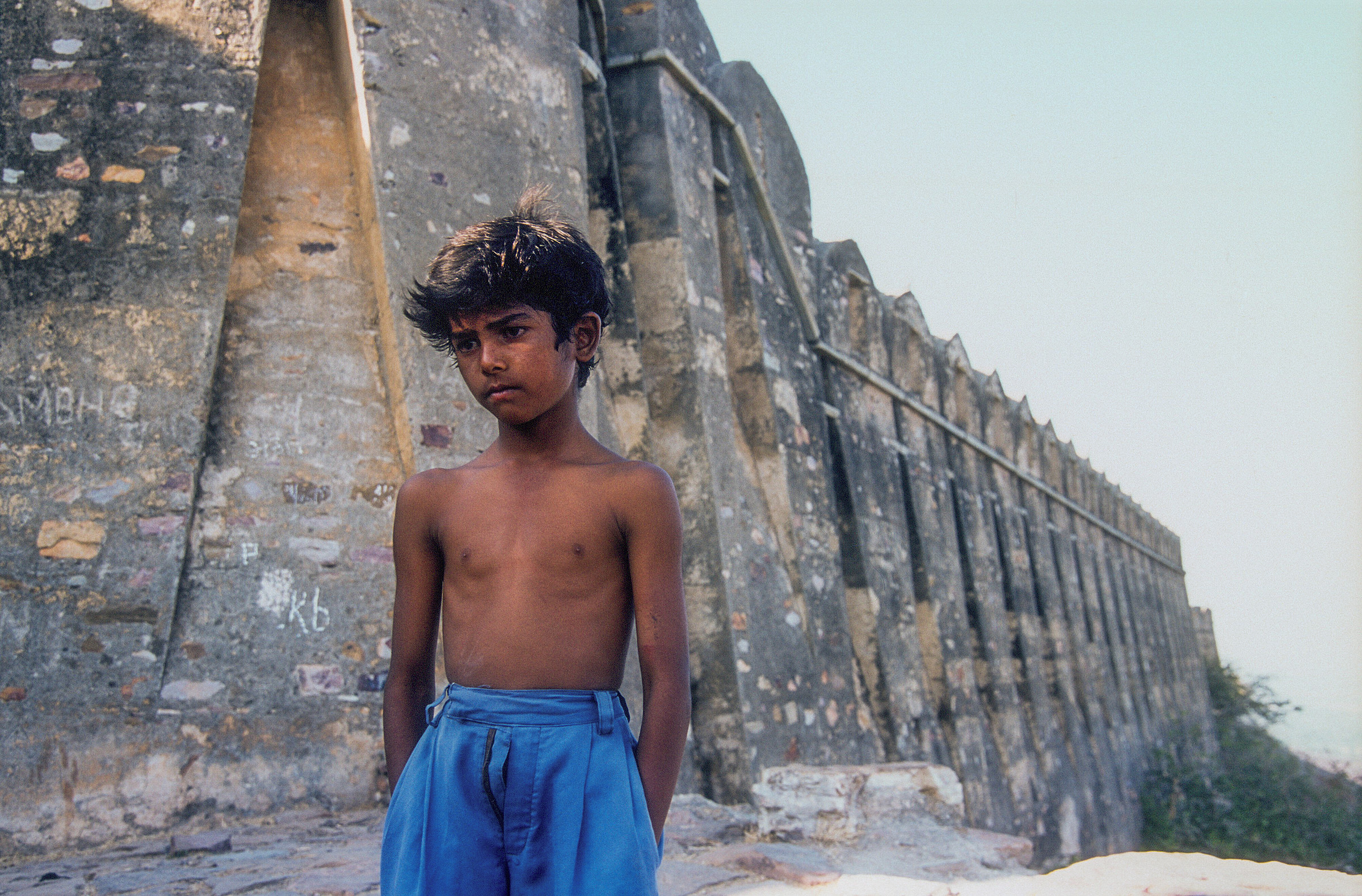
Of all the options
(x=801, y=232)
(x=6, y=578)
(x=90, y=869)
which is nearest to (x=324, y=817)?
(x=90, y=869)

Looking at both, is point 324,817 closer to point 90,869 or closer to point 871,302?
point 90,869

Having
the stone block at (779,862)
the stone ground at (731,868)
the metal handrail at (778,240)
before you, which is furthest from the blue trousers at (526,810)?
the metal handrail at (778,240)

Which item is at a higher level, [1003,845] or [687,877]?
[687,877]

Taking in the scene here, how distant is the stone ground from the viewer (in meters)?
2.79

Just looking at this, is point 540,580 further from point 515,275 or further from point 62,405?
point 62,405

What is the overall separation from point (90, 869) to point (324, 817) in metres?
0.82

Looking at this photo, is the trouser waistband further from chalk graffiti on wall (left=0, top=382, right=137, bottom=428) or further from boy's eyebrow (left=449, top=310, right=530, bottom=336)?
chalk graffiti on wall (left=0, top=382, right=137, bottom=428)

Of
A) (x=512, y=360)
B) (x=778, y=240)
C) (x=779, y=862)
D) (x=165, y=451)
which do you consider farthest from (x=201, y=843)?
(x=778, y=240)

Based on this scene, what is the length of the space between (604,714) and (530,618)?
19 cm

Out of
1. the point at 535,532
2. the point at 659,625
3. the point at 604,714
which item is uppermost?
the point at 535,532

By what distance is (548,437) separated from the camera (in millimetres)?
1741

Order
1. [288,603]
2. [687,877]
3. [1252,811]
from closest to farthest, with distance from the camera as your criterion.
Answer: [687,877], [288,603], [1252,811]

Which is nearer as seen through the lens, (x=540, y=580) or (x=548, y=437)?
(x=540, y=580)

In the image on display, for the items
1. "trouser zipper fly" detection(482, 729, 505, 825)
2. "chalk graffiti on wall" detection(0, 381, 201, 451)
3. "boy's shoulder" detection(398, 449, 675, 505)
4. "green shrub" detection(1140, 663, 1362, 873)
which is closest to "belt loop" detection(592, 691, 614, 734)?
"trouser zipper fly" detection(482, 729, 505, 825)
